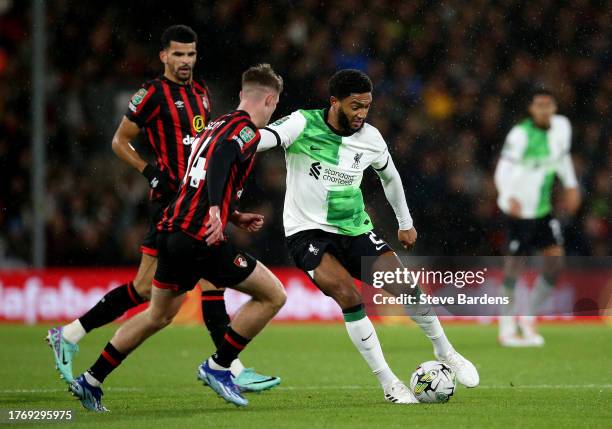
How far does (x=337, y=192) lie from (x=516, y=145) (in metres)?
4.83

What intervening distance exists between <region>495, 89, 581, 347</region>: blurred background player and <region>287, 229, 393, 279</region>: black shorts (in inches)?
176

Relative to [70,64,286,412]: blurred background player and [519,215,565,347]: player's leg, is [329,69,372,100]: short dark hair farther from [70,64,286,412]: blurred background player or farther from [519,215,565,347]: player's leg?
[519,215,565,347]: player's leg

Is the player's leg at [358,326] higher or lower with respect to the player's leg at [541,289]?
higher

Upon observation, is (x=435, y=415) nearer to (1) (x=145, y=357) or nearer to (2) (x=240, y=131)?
(2) (x=240, y=131)

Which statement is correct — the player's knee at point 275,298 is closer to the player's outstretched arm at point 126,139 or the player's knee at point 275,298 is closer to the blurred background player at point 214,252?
the blurred background player at point 214,252

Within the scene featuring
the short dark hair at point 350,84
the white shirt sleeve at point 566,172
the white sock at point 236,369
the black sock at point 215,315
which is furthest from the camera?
the white shirt sleeve at point 566,172

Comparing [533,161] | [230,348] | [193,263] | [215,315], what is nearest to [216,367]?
[230,348]

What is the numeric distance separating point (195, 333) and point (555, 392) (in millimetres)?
6075

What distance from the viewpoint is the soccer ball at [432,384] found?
6258 mm

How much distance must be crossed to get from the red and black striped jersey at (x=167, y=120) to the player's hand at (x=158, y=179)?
12 centimetres

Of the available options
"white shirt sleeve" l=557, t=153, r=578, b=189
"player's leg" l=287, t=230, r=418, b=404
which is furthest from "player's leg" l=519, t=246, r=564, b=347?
"player's leg" l=287, t=230, r=418, b=404

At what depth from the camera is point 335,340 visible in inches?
443

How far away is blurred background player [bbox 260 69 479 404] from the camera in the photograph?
21.2ft

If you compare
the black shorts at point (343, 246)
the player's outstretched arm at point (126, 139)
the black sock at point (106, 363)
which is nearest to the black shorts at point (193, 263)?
the black sock at point (106, 363)
